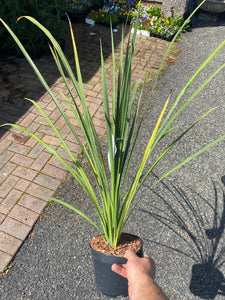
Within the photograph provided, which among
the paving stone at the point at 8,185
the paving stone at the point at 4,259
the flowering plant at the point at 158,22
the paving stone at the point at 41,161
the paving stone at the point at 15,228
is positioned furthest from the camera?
the flowering plant at the point at 158,22

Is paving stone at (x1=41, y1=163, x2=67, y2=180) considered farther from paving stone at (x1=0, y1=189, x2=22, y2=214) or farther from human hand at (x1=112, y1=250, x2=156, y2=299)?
human hand at (x1=112, y1=250, x2=156, y2=299)

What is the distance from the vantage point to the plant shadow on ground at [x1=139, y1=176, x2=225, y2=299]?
2.26 m

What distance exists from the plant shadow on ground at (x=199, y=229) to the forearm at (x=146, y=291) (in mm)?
1005

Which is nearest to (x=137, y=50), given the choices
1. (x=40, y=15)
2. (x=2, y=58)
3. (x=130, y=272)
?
(x=40, y=15)

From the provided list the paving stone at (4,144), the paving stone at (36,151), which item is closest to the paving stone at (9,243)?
the paving stone at (36,151)

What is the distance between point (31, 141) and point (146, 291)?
238 centimetres

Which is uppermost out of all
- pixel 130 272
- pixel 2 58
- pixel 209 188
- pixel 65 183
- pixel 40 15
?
pixel 130 272

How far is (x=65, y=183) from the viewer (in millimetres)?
2883

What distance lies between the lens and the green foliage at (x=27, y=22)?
13.4 ft

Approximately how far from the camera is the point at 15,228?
247 cm

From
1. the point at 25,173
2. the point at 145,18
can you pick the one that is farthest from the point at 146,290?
the point at 145,18

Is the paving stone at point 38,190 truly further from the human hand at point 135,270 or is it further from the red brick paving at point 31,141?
the human hand at point 135,270

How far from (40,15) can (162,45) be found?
2418mm

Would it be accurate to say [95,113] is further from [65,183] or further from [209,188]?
[209,188]
